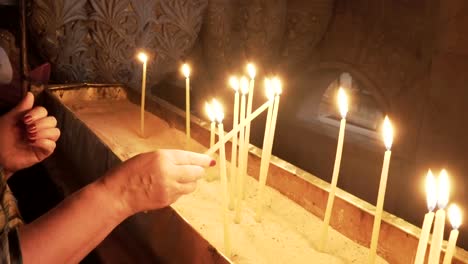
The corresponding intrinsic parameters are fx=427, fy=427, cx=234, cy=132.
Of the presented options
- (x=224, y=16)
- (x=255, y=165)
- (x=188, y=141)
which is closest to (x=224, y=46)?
(x=224, y=16)

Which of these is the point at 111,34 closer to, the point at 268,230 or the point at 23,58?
the point at 23,58

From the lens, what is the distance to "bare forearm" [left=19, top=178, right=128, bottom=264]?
78 cm

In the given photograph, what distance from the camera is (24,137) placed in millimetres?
1176

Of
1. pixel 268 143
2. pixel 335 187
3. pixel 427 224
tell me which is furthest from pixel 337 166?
pixel 427 224

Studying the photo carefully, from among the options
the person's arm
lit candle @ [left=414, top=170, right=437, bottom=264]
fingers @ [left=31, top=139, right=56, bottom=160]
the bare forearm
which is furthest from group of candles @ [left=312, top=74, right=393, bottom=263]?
fingers @ [left=31, top=139, right=56, bottom=160]

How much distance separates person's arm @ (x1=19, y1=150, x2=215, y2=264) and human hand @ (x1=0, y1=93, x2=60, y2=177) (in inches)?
14.0

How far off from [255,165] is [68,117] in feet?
3.14

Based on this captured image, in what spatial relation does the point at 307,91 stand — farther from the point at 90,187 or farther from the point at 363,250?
the point at 90,187

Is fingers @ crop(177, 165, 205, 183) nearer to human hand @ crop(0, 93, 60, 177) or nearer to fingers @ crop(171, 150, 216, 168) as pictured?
fingers @ crop(171, 150, 216, 168)

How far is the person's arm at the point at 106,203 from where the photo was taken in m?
0.79

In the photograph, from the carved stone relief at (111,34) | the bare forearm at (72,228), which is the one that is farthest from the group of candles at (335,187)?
the carved stone relief at (111,34)

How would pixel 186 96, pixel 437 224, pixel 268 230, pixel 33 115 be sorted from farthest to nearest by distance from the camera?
1. pixel 186 96
2. pixel 268 230
3. pixel 33 115
4. pixel 437 224

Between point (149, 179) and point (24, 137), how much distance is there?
1.63 feet

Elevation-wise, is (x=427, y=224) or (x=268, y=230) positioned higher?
(x=427, y=224)
